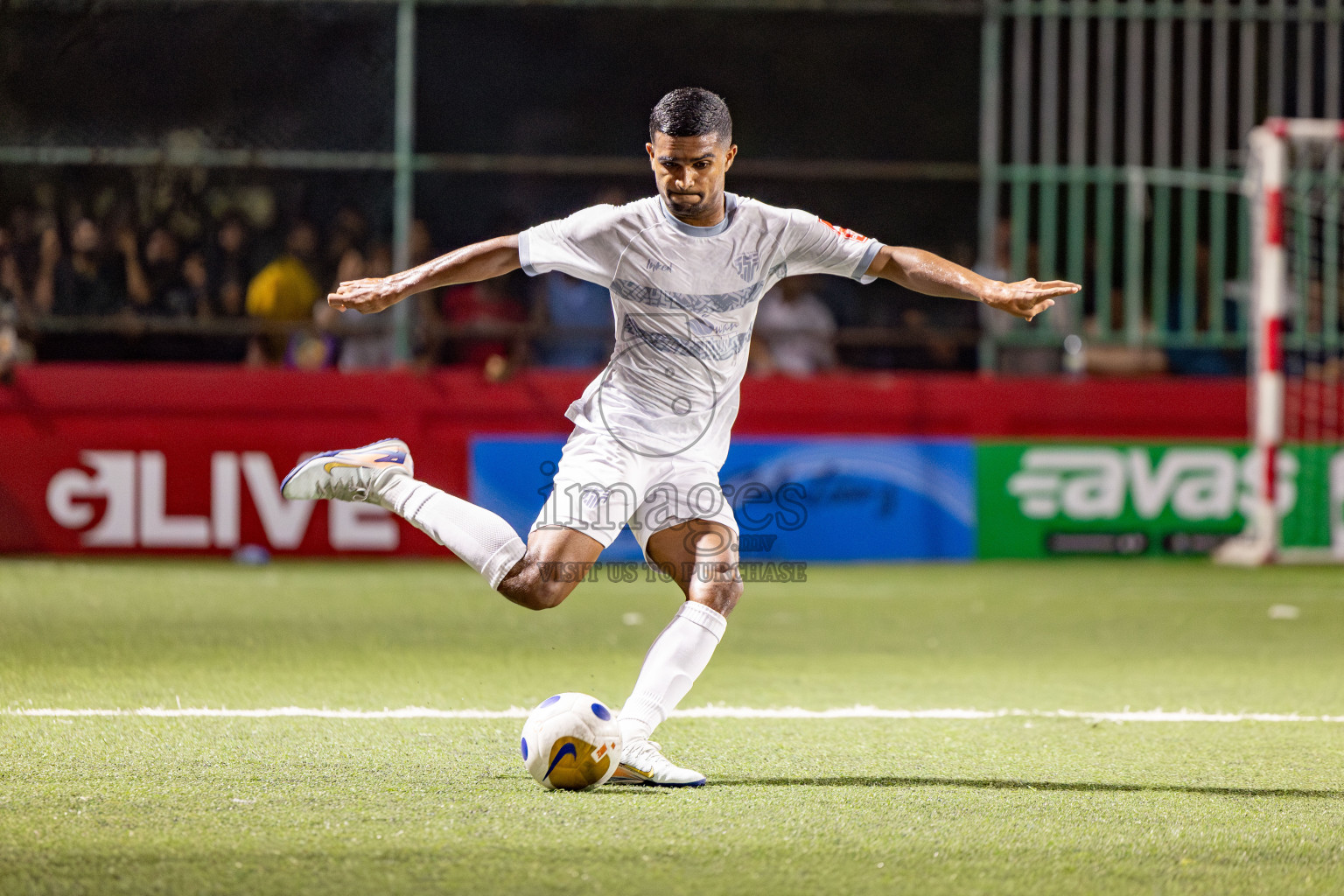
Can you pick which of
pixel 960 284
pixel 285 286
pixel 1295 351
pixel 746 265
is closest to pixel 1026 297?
pixel 960 284

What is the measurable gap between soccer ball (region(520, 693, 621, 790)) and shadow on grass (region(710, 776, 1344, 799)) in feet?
1.07

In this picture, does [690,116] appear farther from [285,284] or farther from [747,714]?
[285,284]

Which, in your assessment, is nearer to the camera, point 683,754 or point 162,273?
point 683,754

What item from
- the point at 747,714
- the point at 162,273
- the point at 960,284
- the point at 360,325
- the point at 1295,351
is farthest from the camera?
the point at 1295,351

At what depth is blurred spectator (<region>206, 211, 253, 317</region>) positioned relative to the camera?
11.2 metres

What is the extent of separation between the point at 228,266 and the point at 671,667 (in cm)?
755

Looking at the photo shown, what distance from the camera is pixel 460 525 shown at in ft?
15.4

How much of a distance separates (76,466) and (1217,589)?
7.35m

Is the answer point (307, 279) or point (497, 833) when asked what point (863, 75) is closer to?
point (307, 279)

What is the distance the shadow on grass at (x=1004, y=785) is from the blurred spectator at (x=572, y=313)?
7.22 m

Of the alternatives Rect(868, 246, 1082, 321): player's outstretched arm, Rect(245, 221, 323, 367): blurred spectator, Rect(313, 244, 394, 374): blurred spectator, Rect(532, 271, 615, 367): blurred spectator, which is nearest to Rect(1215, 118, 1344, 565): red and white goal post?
Rect(532, 271, 615, 367): blurred spectator

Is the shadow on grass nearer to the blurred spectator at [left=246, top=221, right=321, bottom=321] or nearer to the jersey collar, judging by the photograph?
the jersey collar

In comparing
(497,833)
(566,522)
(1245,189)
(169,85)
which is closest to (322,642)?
(566,522)

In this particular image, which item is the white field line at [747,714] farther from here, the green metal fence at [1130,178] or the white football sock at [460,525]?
the green metal fence at [1130,178]
